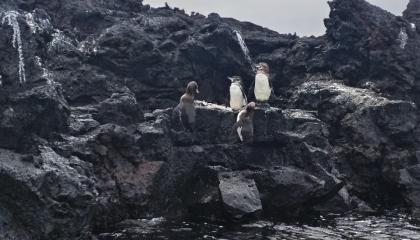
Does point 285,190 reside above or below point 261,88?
below

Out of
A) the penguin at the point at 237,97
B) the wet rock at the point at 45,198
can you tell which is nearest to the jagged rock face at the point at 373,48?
the penguin at the point at 237,97

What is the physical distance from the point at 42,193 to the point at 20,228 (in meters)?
1.01

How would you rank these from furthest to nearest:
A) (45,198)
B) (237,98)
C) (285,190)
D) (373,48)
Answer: (373,48), (237,98), (285,190), (45,198)

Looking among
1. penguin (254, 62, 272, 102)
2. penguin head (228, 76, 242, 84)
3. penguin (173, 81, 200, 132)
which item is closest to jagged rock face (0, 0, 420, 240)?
penguin (173, 81, 200, 132)

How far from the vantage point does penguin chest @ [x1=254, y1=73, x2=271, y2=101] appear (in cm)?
2277

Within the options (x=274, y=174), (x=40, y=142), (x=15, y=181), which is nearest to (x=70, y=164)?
(x=40, y=142)

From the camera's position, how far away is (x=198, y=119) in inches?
766

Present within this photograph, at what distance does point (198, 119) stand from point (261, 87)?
15.4 feet

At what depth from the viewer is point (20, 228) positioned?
11953 millimetres

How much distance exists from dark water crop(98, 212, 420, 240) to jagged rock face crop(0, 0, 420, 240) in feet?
2.53

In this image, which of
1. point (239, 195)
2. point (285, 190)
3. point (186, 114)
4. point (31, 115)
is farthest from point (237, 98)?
point (31, 115)

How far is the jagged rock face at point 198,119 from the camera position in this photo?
13703 mm

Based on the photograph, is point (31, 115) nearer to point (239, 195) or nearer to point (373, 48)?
point (239, 195)

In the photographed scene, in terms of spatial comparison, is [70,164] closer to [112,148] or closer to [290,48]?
[112,148]
